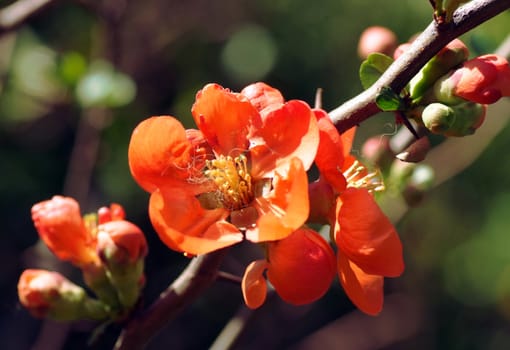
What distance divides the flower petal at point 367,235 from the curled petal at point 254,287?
3.7 inches

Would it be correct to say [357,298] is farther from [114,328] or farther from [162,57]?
[162,57]

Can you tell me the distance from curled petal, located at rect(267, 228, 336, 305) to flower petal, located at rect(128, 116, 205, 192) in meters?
0.16

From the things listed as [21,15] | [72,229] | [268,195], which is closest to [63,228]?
[72,229]

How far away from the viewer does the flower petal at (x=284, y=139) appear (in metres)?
0.82

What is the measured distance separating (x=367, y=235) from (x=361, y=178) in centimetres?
29

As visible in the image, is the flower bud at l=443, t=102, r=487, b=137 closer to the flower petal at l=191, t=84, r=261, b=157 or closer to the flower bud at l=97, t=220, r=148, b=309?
the flower petal at l=191, t=84, r=261, b=157

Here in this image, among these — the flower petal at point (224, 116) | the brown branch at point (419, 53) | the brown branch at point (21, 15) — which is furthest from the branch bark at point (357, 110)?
the brown branch at point (21, 15)

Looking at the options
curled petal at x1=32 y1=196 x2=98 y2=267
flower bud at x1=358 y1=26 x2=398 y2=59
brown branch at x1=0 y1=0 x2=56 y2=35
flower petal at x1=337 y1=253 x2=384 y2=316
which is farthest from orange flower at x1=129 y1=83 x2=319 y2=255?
brown branch at x1=0 y1=0 x2=56 y2=35

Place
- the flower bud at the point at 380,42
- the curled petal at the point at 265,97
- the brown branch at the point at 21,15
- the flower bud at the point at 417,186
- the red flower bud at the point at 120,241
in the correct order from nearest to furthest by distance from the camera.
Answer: the curled petal at the point at 265,97, the red flower bud at the point at 120,241, the flower bud at the point at 380,42, the flower bud at the point at 417,186, the brown branch at the point at 21,15

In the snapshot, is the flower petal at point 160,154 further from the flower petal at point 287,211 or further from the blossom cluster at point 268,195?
the flower petal at point 287,211

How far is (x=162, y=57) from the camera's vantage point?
312 centimetres

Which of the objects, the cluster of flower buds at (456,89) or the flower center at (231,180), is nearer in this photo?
the cluster of flower buds at (456,89)

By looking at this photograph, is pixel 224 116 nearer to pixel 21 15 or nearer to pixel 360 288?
pixel 360 288

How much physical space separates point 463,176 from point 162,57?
132cm
